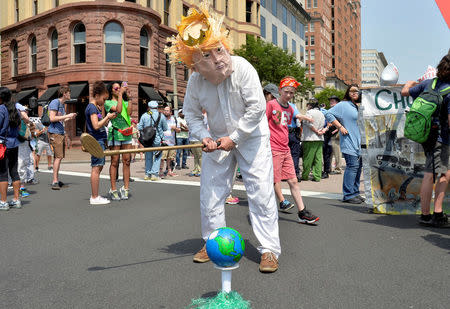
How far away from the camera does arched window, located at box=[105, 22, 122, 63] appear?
25.5 metres

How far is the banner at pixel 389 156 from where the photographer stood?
214 inches

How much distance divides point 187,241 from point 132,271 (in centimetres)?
98

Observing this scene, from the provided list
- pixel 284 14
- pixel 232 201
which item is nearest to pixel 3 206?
pixel 232 201

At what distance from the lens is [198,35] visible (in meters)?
3.11

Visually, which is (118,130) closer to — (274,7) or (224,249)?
(224,249)

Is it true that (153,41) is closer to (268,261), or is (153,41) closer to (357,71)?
(268,261)

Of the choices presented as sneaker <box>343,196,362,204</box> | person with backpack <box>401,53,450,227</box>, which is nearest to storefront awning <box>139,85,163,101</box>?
sneaker <box>343,196,362,204</box>

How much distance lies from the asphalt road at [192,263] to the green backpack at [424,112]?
3.57 ft

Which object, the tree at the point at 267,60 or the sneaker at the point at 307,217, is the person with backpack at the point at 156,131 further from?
the tree at the point at 267,60

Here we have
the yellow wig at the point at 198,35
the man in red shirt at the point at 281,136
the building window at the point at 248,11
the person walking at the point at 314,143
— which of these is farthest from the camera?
the building window at the point at 248,11

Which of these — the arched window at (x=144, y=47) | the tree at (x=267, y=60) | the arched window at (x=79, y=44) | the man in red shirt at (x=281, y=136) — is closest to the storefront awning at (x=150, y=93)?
the arched window at (x=144, y=47)

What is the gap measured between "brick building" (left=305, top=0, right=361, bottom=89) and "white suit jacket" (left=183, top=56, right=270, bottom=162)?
7166 cm

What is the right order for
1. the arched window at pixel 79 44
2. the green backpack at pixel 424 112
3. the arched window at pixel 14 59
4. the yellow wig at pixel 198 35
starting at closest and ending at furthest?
1. the yellow wig at pixel 198 35
2. the green backpack at pixel 424 112
3. the arched window at pixel 79 44
4. the arched window at pixel 14 59

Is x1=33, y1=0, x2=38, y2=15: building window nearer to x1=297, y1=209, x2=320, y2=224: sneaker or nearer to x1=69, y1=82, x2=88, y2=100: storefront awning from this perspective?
x1=69, y1=82, x2=88, y2=100: storefront awning
